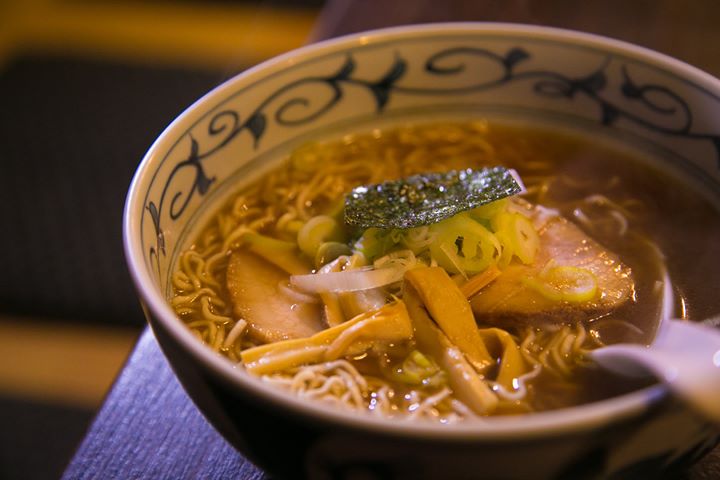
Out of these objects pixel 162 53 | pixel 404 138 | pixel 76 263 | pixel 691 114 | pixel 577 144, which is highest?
pixel 691 114

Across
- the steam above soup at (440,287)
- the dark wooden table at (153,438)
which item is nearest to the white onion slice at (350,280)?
the steam above soup at (440,287)

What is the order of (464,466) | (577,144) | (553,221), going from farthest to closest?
(577,144), (553,221), (464,466)

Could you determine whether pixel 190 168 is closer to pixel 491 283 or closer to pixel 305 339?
pixel 305 339

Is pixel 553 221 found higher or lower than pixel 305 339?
higher

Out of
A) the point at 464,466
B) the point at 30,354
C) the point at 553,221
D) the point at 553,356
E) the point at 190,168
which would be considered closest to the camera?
the point at 464,466

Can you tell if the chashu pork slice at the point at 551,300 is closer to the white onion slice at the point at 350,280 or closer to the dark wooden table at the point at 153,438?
the white onion slice at the point at 350,280

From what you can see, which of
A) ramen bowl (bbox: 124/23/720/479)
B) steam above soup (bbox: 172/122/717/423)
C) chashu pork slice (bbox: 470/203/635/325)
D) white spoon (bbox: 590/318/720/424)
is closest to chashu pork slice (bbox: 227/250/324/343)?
steam above soup (bbox: 172/122/717/423)

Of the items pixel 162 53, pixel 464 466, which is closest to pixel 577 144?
pixel 464 466

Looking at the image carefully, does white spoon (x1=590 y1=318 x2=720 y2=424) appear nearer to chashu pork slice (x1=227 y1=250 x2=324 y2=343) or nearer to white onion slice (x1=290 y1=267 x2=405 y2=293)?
white onion slice (x1=290 y1=267 x2=405 y2=293)

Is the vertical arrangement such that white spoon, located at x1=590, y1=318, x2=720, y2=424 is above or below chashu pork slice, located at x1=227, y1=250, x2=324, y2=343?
above
